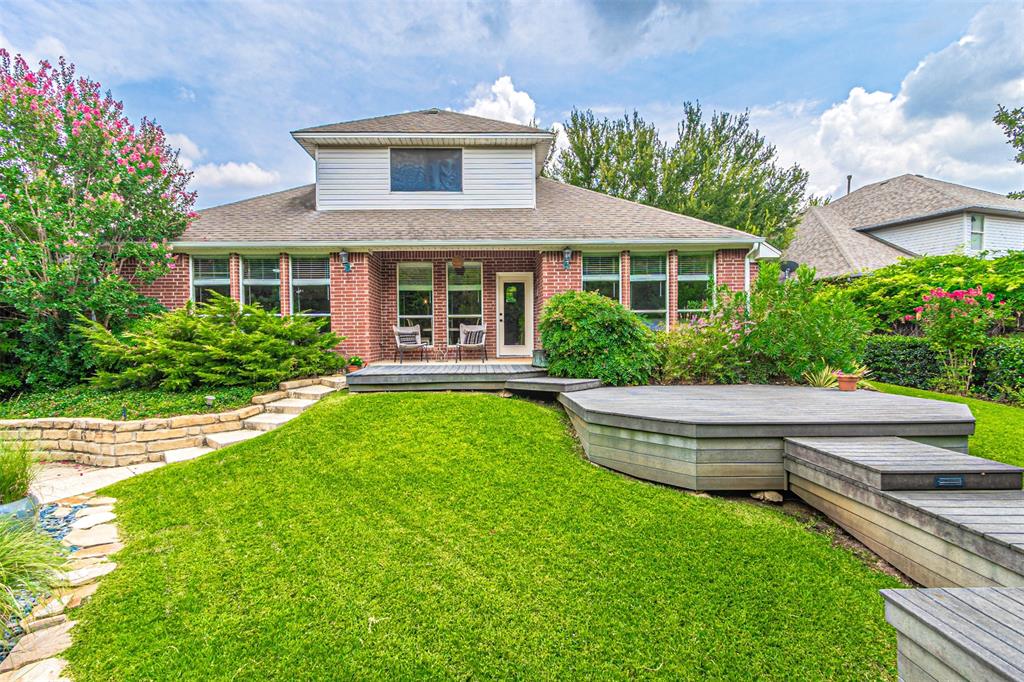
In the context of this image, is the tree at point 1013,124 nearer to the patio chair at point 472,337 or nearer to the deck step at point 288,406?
the patio chair at point 472,337

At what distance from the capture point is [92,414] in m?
5.61

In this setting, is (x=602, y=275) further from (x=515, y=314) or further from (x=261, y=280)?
(x=261, y=280)

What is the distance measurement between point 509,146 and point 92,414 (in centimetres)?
936

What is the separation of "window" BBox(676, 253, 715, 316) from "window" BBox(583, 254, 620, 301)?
145 centimetres

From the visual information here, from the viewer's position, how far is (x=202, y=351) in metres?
6.23

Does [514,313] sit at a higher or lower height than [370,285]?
lower

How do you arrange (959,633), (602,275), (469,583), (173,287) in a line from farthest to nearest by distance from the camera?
(602,275)
(173,287)
(469,583)
(959,633)

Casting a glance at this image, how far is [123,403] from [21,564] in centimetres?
437

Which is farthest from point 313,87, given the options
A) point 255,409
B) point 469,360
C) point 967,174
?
point 967,174

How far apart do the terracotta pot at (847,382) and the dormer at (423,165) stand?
286 inches

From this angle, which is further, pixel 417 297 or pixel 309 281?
pixel 417 297

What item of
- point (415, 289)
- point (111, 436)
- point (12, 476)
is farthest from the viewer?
point (415, 289)

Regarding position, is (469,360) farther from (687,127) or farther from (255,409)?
(687,127)

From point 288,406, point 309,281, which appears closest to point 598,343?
point 288,406
